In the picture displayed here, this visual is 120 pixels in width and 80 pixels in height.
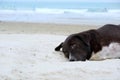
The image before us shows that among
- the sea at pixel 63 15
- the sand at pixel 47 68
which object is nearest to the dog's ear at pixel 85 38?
the sand at pixel 47 68

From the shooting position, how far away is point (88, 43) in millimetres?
7371

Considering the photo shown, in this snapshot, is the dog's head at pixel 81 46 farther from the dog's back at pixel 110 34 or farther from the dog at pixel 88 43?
the dog's back at pixel 110 34

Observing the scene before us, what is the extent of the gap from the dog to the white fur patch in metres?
0.03

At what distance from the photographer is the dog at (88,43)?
7179 mm

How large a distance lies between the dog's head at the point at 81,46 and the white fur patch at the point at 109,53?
4.5 inches

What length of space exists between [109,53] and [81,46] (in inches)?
24.9

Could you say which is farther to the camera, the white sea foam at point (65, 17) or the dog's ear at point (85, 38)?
A: the white sea foam at point (65, 17)

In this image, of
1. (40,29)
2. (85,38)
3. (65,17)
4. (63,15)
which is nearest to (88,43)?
(85,38)

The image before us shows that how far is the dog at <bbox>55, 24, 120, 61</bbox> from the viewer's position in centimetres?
718

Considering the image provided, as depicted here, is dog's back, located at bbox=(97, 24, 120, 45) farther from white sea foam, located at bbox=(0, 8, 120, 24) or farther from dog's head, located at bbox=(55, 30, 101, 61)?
white sea foam, located at bbox=(0, 8, 120, 24)

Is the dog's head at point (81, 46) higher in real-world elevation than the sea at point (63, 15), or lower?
higher

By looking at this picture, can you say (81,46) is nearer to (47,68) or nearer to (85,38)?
(85,38)

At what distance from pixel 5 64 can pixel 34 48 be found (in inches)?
80.2

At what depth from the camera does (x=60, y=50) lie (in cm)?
804
